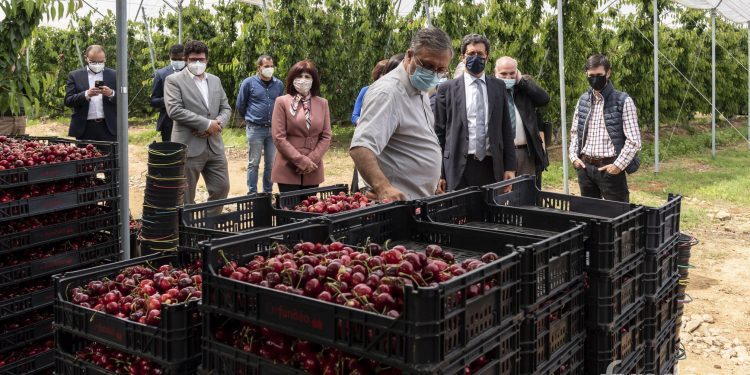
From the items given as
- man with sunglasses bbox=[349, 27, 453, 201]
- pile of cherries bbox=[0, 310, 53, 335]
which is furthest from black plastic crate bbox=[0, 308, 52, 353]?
man with sunglasses bbox=[349, 27, 453, 201]

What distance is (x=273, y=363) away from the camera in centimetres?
201

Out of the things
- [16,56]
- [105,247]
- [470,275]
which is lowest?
[105,247]

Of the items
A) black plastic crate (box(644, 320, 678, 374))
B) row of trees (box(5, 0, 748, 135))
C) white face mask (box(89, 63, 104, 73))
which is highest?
row of trees (box(5, 0, 748, 135))

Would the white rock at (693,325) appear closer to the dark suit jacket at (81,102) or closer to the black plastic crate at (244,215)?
the black plastic crate at (244,215)

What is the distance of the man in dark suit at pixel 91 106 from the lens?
305 inches

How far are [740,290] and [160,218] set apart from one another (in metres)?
4.99

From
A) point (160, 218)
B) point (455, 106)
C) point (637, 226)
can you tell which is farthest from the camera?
point (455, 106)

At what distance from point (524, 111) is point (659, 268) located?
340cm

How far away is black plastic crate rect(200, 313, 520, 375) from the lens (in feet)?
6.48

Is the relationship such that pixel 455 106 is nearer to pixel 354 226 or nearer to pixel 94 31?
pixel 354 226

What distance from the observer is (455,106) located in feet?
18.7

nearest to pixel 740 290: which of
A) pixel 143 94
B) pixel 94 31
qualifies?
pixel 143 94

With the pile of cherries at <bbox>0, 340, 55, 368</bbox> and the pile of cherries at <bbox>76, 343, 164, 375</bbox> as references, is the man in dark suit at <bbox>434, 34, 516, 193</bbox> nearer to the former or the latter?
the pile of cherries at <bbox>0, 340, 55, 368</bbox>

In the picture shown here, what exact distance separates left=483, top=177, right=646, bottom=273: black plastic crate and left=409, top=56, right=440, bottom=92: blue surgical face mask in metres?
0.67
